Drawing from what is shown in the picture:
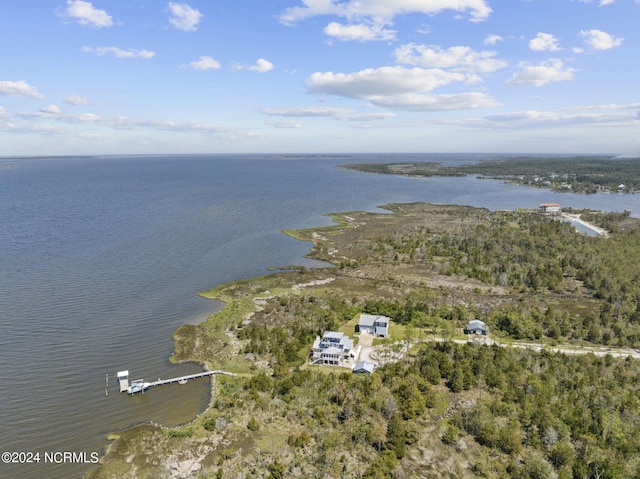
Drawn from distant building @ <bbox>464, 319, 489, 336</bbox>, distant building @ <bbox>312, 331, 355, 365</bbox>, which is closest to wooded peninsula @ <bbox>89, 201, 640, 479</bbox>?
distant building @ <bbox>312, 331, 355, 365</bbox>

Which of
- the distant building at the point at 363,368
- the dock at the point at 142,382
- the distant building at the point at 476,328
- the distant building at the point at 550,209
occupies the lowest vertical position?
the dock at the point at 142,382

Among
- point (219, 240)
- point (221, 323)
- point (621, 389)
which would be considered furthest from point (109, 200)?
point (621, 389)

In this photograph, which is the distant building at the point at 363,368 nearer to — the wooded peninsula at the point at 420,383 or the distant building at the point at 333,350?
the wooded peninsula at the point at 420,383

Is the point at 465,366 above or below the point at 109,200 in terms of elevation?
below

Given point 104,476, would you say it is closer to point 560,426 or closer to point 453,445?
point 453,445

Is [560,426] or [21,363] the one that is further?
[21,363]

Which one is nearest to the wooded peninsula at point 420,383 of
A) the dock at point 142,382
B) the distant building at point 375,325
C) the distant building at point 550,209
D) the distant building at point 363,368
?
the distant building at point 363,368
